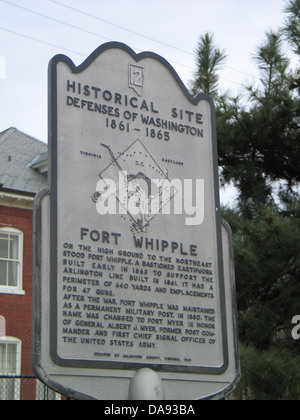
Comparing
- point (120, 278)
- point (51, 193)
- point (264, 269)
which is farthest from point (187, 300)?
point (264, 269)

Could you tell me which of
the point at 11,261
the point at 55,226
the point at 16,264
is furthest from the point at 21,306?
the point at 55,226

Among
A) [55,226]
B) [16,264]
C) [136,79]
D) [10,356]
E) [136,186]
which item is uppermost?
[16,264]

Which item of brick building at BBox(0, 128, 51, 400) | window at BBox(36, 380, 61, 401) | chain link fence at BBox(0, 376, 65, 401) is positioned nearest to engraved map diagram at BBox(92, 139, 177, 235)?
window at BBox(36, 380, 61, 401)

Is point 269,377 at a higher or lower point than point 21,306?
lower

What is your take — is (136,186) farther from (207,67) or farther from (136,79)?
(207,67)

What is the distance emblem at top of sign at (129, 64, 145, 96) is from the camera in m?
6.74

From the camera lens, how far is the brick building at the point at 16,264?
2036cm

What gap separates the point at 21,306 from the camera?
2088 cm

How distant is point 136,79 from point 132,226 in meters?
1.44

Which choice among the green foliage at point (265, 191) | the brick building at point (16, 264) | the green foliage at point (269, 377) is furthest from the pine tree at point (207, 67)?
the brick building at point (16, 264)

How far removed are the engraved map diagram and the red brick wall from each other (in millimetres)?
14684

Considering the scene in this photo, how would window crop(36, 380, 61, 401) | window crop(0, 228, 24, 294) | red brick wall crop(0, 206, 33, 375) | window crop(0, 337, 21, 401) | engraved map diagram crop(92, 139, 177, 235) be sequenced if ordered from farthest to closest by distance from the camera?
window crop(0, 228, 24, 294)
red brick wall crop(0, 206, 33, 375)
window crop(0, 337, 21, 401)
window crop(36, 380, 61, 401)
engraved map diagram crop(92, 139, 177, 235)

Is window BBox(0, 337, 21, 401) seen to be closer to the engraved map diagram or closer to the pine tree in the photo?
the pine tree

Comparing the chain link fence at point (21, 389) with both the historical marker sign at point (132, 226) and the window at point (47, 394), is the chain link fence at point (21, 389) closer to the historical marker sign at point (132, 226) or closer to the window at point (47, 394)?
the window at point (47, 394)
